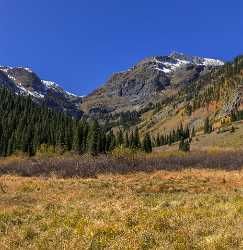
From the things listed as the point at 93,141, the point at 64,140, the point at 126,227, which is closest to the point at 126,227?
the point at 126,227

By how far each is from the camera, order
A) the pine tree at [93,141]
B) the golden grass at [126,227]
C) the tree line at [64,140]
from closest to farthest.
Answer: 1. the golden grass at [126,227]
2. the pine tree at [93,141]
3. the tree line at [64,140]

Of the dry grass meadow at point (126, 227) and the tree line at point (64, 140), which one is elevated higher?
the tree line at point (64, 140)

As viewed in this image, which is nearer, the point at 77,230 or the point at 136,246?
the point at 136,246

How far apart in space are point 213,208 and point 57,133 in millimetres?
152571

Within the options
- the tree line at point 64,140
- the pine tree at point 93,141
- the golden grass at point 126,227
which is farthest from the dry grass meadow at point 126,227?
the tree line at point 64,140

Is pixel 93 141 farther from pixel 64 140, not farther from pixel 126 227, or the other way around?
pixel 126 227

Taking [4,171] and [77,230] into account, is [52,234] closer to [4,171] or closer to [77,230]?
[77,230]

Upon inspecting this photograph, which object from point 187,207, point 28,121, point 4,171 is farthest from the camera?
point 28,121

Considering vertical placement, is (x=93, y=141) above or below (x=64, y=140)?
below

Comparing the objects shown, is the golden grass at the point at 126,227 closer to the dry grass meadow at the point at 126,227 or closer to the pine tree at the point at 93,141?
the dry grass meadow at the point at 126,227

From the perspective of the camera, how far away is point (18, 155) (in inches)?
5837

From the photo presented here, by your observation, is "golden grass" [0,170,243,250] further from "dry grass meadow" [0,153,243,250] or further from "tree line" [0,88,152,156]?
"tree line" [0,88,152,156]

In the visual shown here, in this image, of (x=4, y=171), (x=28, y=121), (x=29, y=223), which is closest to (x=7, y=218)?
(x=29, y=223)

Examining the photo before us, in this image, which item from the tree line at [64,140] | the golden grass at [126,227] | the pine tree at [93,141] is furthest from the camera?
the tree line at [64,140]
